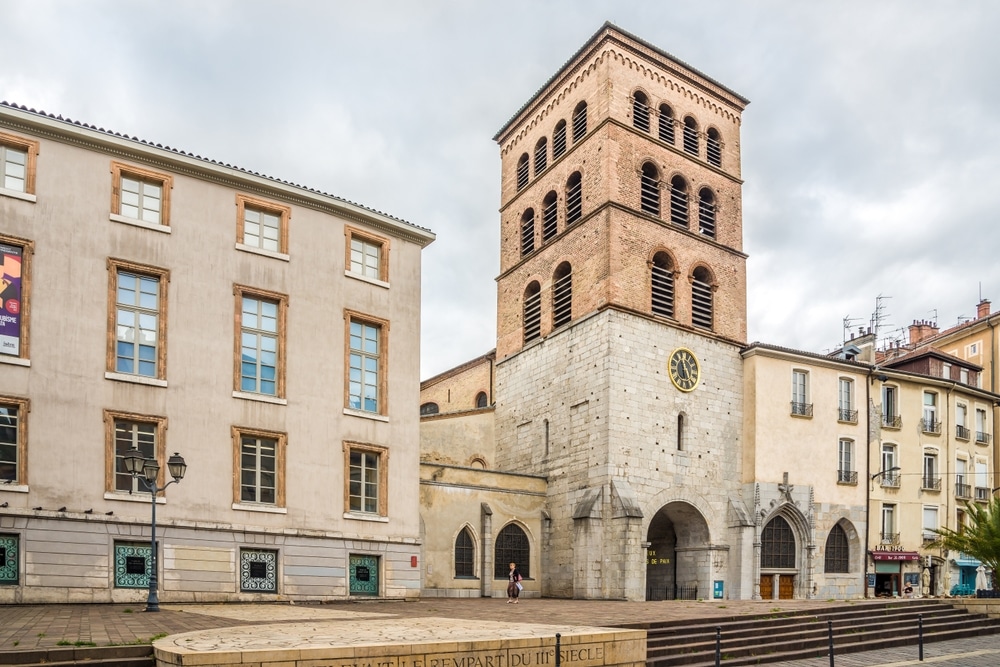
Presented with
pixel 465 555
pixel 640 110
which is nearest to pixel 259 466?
pixel 465 555

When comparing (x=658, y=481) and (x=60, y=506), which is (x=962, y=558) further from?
(x=60, y=506)

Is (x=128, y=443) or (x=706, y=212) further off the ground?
(x=706, y=212)

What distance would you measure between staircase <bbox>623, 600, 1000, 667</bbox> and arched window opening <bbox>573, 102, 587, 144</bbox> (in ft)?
70.1

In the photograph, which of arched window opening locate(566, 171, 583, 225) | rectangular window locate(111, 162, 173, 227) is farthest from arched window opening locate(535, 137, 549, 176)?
rectangular window locate(111, 162, 173, 227)

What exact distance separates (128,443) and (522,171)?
2509 cm

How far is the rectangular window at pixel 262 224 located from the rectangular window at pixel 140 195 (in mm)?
1947

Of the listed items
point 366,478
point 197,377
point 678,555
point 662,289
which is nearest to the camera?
point 197,377

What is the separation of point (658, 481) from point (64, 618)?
21598mm

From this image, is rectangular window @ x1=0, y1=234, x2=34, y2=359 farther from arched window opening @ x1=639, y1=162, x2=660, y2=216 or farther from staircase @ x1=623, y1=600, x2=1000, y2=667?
arched window opening @ x1=639, y1=162, x2=660, y2=216

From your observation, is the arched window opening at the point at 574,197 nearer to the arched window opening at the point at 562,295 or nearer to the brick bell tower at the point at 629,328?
the brick bell tower at the point at 629,328

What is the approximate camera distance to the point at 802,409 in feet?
120

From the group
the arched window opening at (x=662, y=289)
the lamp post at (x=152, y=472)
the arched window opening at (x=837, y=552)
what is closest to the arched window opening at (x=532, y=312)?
the arched window opening at (x=662, y=289)

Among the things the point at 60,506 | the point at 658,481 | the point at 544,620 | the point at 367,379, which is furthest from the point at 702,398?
the point at 60,506

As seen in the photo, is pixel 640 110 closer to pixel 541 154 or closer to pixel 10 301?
pixel 541 154
